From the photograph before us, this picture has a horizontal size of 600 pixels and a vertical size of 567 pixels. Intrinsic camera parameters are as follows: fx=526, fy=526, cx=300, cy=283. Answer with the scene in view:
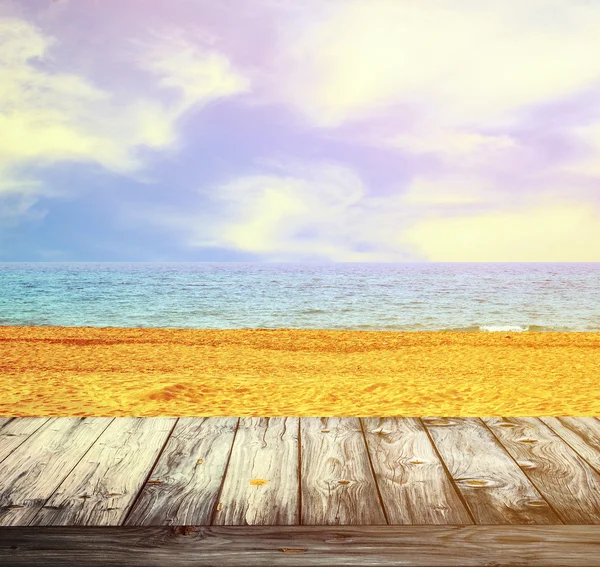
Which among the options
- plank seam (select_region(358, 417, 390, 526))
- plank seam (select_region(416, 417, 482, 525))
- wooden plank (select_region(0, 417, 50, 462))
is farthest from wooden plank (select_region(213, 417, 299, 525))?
wooden plank (select_region(0, 417, 50, 462))

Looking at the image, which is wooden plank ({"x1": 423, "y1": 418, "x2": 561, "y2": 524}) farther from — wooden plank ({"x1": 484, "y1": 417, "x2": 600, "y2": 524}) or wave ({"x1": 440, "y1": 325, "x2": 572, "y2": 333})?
wave ({"x1": 440, "y1": 325, "x2": 572, "y2": 333})

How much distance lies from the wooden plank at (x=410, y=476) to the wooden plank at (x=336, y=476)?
51mm

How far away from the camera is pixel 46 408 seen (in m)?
6.91

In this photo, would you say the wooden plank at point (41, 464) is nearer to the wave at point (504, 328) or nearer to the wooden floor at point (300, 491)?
the wooden floor at point (300, 491)

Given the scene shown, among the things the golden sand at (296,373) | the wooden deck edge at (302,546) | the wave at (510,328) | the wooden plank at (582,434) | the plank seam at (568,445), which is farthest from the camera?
the wave at (510,328)

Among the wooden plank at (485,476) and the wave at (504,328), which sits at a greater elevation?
the wooden plank at (485,476)

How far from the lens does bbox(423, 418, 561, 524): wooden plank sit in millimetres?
1822

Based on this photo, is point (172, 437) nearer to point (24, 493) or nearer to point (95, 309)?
point (24, 493)

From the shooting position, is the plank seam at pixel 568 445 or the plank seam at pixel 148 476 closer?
the plank seam at pixel 148 476

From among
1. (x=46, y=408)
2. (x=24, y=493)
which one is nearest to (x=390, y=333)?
(x=46, y=408)

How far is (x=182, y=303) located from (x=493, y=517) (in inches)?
1188

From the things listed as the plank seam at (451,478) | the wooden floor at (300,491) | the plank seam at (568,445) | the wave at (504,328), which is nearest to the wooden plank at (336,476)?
the wooden floor at (300,491)

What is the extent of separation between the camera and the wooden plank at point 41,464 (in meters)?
1.85

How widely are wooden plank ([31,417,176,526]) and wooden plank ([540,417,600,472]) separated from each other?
1933mm
